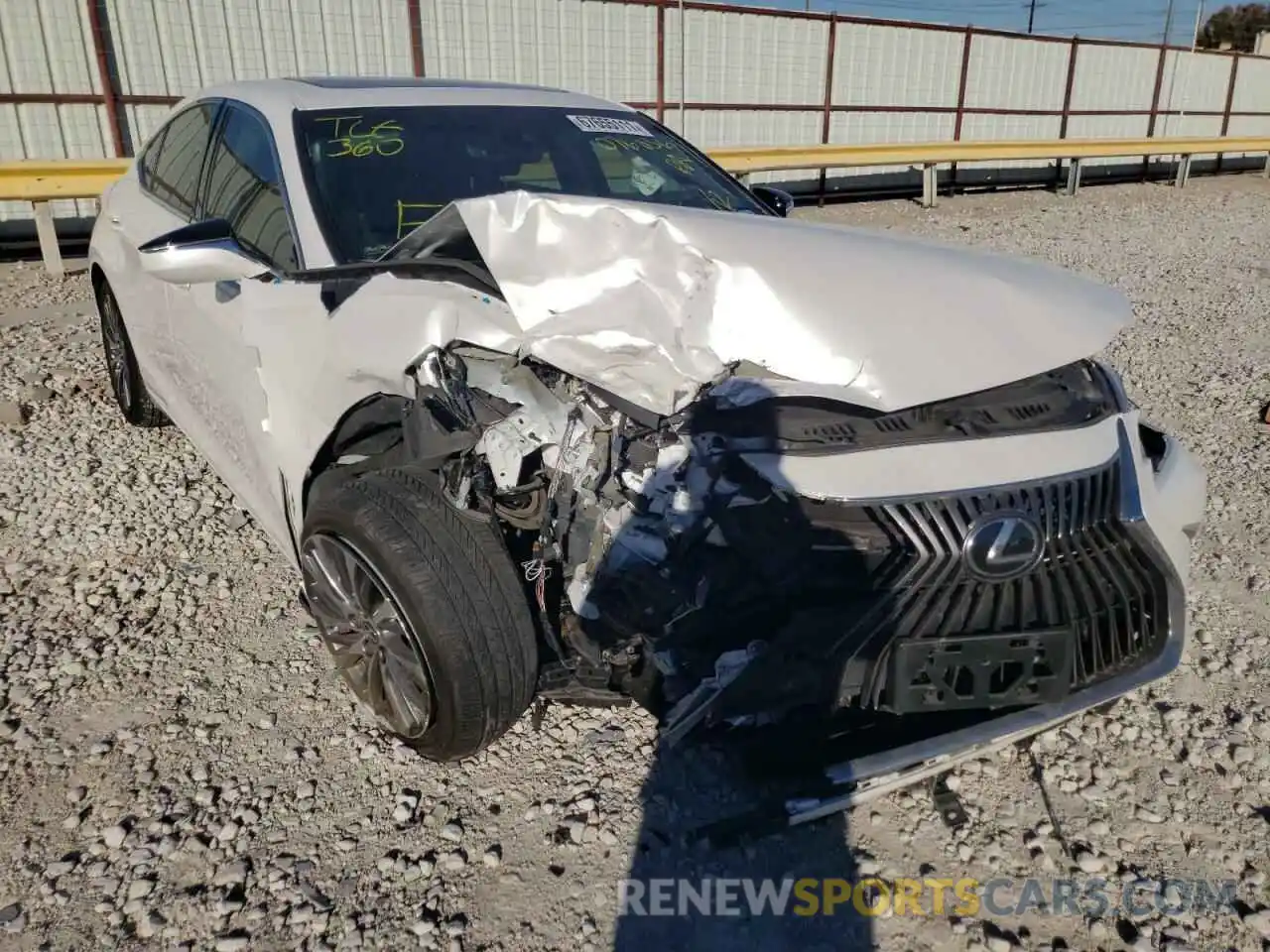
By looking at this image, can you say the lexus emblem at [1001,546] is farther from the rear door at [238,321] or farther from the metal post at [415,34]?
the metal post at [415,34]

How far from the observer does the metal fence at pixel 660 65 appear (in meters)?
8.94

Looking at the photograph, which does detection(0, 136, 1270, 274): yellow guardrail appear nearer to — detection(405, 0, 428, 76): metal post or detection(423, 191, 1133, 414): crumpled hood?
detection(405, 0, 428, 76): metal post

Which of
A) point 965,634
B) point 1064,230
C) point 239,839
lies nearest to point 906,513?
point 965,634

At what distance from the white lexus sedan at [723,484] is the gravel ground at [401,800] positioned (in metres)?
0.27

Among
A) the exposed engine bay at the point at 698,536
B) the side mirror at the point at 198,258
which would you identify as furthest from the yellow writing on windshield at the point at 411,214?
the exposed engine bay at the point at 698,536

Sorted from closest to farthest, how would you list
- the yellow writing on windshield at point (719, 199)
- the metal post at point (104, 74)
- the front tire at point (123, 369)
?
the yellow writing on windshield at point (719, 199) < the front tire at point (123, 369) < the metal post at point (104, 74)

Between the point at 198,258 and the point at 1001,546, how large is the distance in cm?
223

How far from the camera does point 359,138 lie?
3150mm

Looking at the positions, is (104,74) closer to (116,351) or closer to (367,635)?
(116,351)

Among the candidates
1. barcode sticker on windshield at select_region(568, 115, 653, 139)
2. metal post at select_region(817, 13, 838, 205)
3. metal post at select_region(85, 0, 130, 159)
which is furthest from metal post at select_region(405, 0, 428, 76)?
barcode sticker on windshield at select_region(568, 115, 653, 139)

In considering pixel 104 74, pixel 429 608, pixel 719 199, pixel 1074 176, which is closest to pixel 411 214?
pixel 719 199

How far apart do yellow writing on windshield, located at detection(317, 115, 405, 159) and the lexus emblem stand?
2166mm

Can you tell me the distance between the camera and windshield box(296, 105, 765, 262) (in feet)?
9.77

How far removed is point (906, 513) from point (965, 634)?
10.9 inches
